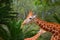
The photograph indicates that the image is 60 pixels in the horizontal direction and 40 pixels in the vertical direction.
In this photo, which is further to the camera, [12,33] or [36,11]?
[36,11]

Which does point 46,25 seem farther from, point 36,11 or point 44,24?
point 36,11

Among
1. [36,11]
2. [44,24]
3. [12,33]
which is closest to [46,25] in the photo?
[44,24]

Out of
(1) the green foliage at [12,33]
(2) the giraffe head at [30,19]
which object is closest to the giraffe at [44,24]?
(2) the giraffe head at [30,19]

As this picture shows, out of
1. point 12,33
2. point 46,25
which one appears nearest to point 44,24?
point 46,25

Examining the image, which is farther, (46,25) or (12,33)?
(46,25)

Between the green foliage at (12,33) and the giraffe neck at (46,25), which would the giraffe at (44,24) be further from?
the green foliage at (12,33)

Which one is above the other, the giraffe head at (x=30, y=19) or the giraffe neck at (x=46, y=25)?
the giraffe head at (x=30, y=19)

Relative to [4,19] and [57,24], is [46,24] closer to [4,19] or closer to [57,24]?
[57,24]

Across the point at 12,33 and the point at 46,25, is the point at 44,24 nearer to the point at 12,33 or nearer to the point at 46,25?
the point at 46,25

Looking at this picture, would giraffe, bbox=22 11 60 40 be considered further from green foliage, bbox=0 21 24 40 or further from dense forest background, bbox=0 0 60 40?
green foliage, bbox=0 21 24 40

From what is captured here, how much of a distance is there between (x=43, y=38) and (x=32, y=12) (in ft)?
0.64

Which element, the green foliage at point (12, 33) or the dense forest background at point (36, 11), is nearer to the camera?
the green foliage at point (12, 33)

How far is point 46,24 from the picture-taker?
1.04 metres

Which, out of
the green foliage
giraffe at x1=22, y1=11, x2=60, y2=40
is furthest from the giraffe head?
the green foliage
